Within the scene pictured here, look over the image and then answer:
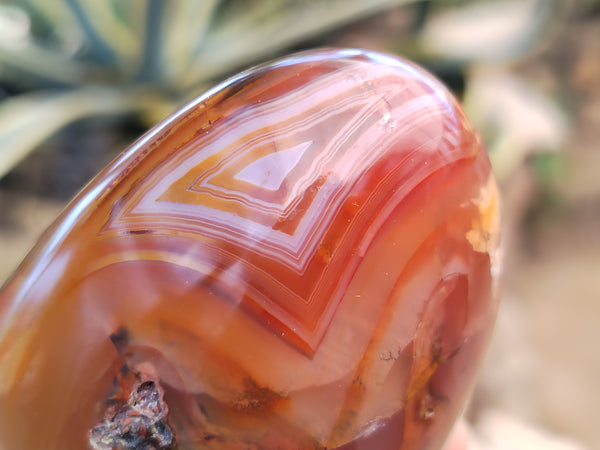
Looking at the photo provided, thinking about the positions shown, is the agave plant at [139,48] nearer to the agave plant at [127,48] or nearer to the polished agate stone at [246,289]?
the agave plant at [127,48]

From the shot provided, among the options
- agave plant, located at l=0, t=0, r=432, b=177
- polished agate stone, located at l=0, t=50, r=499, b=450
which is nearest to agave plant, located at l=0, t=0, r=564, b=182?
agave plant, located at l=0, t=0, r=432, b=177

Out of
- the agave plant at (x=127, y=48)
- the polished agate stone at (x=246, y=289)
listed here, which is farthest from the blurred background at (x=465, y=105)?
the polished agate stone at (x=246, y=289)

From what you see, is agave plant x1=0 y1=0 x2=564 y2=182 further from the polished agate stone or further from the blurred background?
the polished agate stone

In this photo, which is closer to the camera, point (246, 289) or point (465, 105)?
point (246, 289)

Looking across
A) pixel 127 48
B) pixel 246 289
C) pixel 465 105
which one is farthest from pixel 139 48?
pixel 246 289

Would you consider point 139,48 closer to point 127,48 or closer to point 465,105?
point 127,48

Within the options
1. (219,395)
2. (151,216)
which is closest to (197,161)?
(151,216)

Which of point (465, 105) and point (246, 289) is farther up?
point (465, 105)
